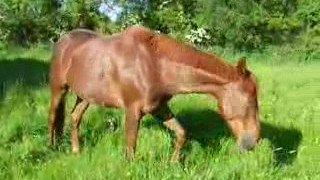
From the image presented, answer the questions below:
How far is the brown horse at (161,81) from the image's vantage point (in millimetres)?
7012

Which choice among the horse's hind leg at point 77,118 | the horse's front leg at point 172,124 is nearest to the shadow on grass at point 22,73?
the horse's hind leg at point 77,118

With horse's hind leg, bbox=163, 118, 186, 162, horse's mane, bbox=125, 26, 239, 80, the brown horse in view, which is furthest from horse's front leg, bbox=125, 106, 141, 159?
horse's mane, bbox=125, 26, 239, 80

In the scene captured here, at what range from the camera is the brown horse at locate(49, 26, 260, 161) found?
7012mm

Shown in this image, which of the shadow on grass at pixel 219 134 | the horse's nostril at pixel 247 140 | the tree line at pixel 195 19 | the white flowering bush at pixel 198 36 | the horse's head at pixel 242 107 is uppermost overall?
the horse's head at pixel 242 107

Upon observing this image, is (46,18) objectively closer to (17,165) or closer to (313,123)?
(313,123)

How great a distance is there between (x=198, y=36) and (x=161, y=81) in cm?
3411

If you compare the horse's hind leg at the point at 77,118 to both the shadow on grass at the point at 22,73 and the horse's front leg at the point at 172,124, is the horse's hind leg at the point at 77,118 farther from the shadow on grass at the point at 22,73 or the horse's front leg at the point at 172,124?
the shadow on grass at the point at 22,73

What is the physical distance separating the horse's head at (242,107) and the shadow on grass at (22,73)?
521 cm

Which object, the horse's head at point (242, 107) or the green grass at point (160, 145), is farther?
the horse's head at point (242, 107)

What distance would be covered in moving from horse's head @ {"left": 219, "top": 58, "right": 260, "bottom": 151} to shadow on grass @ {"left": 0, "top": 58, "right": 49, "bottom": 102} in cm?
521

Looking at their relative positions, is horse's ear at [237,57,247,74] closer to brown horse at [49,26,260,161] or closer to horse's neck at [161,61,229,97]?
brown horse at [49,26,260,161]

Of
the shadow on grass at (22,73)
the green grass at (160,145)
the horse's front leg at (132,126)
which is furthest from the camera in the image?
the shadow on grass at (22,73)

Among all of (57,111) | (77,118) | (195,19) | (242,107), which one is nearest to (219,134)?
(77,118)

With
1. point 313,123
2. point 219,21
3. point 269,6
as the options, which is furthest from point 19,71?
point 269,6
